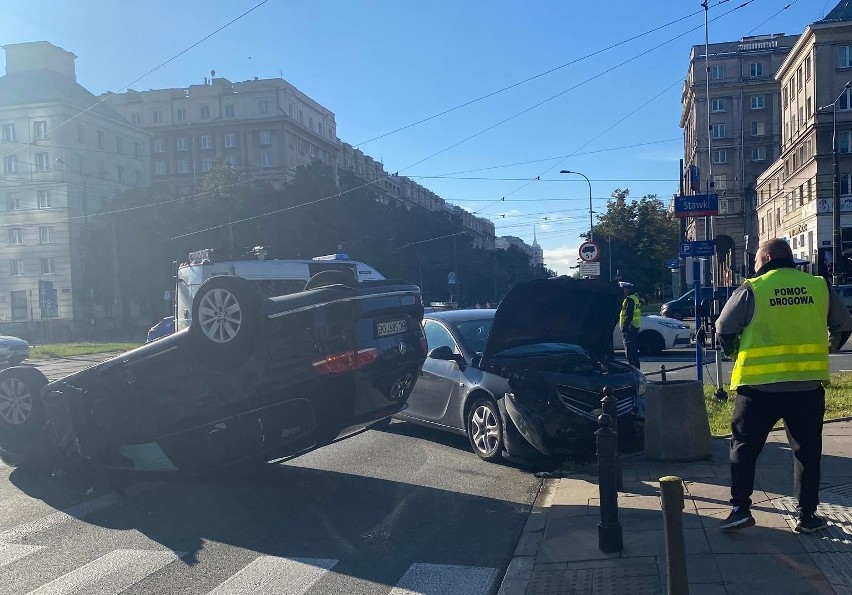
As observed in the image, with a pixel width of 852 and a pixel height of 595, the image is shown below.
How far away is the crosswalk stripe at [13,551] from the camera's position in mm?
5749

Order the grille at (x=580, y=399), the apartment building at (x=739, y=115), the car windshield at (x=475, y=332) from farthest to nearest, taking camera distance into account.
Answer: the apartment building at (x=739, y=115)
the car windshield at (x=475, y=332)
the grille at (x=580, y=399)

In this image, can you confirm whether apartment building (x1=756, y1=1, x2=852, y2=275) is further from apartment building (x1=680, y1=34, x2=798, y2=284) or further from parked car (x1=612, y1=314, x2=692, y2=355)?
parked car (x1=612, y1=314, x2=692, y2=355)

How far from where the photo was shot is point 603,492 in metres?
5.29

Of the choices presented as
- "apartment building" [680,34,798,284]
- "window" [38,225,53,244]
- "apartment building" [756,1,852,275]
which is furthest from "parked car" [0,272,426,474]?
"apartment building" [680,34,798,284]

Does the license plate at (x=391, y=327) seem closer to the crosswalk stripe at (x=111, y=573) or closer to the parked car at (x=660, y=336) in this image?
the crosswalk stripe at (x=111, y=573)

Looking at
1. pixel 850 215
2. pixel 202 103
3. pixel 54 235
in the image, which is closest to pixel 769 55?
pixel 850 215

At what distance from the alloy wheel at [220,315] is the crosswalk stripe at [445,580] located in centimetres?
242

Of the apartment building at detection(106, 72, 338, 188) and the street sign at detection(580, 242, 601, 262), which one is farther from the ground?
the apartment building at detection(106, 72, 338, 188)

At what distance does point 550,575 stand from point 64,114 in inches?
1972

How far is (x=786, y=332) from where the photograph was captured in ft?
17.0

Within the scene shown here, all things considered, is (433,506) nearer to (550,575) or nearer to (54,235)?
(550,575)

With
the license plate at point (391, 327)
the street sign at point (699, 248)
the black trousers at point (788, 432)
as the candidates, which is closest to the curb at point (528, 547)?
the black trousers at point (788, 432)

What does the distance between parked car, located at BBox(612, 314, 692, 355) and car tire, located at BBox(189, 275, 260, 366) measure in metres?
14.7

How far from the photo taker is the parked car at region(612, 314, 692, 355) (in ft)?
65.1
